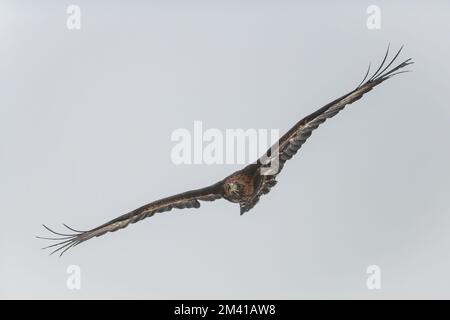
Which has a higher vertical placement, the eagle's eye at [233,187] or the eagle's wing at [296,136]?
the eagle's wing at [296,136]

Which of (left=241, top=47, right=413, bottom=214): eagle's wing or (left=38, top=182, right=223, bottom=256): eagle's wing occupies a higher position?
(left=241, top=47, right=413, bottom=214): eagle's wing

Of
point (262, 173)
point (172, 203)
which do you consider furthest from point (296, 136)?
point (172, 203)

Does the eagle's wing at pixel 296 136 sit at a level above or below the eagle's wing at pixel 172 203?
above

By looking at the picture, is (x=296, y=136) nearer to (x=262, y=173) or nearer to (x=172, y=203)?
(x=262, y=173)

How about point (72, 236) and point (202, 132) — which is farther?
point (202, 132)

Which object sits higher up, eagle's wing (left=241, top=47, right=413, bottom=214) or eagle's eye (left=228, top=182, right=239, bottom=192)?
eagle's wing (left=241, top=47, right=413, bottom=214)
